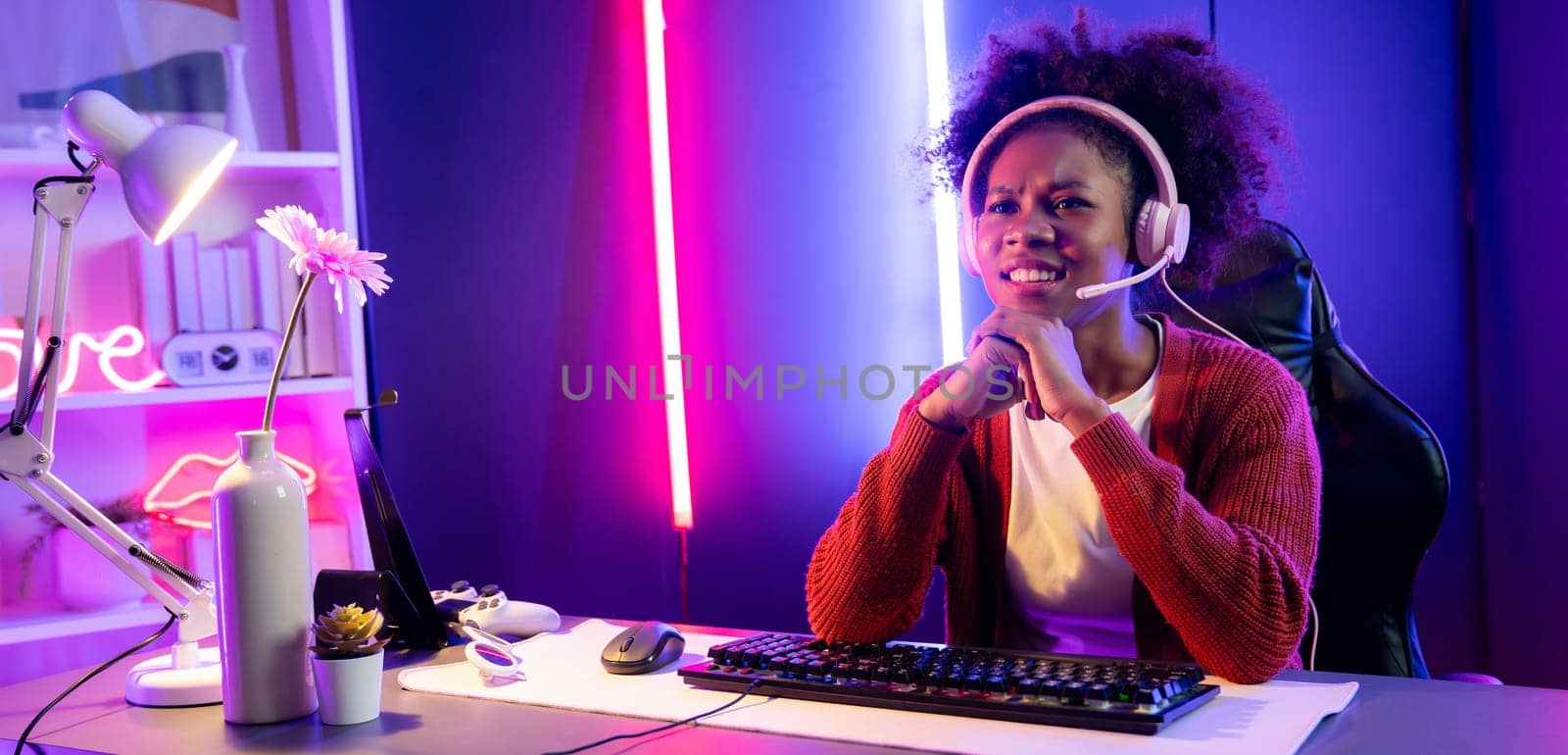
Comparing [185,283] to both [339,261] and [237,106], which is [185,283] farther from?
[339,261]

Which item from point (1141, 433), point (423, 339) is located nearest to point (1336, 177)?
point (1141, 433)

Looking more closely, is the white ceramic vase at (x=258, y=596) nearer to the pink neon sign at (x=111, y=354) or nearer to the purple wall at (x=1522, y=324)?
the pink neon sign at (x=111, y=354)

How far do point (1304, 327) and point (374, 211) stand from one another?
1.64 m

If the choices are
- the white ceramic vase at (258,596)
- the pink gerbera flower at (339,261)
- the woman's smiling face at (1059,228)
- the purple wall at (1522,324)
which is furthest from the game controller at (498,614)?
the purple wall at (1522,324)

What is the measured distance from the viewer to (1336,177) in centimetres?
202

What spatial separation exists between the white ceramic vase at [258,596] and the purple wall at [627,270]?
4.09 feet

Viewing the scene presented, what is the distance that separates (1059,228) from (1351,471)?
0.45 m

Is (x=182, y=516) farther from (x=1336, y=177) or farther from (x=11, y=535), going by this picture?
(x=1336, y=177)

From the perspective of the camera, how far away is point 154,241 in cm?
125

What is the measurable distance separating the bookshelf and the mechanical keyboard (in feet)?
4.19

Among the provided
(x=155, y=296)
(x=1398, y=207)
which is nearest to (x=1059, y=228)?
Result: (x=1398, y=207)

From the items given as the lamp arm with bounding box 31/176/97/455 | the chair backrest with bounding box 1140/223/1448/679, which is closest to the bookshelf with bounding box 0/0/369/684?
the lamp arm with bounding box 31/176/97/455

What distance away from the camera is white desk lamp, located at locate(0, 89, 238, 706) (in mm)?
1224

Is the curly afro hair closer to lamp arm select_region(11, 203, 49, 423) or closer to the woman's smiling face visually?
the woman's smiling face
